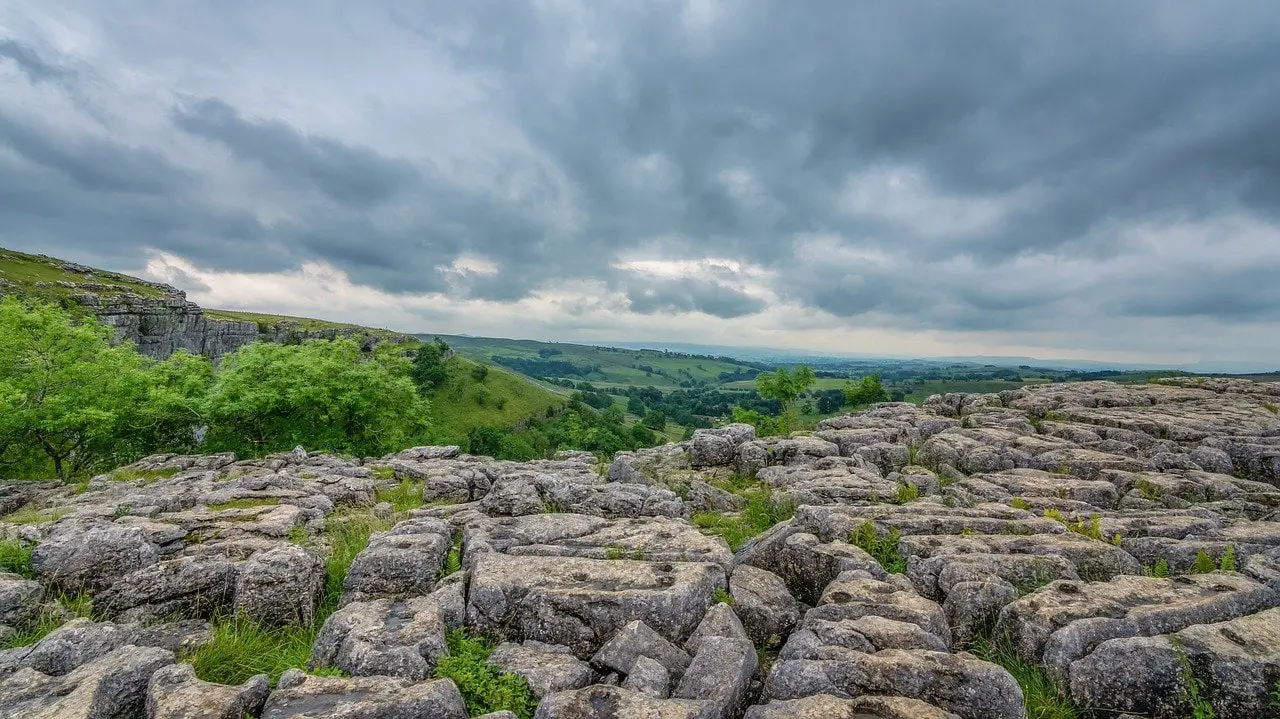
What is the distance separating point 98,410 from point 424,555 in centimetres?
3290

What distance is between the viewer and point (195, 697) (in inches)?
245

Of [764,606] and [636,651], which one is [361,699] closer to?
[636,651]

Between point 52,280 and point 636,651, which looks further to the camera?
point 52,280

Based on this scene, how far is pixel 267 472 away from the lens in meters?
22.3

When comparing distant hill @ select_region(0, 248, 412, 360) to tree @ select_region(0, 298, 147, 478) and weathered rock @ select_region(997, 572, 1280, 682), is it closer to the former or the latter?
tree @ select_region(0, 298, 147, 478)

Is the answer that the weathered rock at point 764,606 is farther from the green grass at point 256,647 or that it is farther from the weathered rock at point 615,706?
the green grass at point 256,647

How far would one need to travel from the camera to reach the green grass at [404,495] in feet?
58.3

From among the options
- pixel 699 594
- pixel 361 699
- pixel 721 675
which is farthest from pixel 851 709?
pixel 361 699

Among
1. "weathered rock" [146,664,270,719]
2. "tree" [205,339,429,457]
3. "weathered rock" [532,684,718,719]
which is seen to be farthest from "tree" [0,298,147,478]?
"weathered rock" [532,684,718,719]

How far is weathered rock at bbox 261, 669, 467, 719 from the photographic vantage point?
616 centimetres

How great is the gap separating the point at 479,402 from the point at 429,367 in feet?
65.4

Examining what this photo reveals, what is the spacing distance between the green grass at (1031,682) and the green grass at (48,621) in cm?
1577

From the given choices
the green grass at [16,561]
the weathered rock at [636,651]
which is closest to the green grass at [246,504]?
the green grass at [16,561]

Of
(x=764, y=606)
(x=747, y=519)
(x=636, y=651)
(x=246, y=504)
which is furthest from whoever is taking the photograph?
(x=747, y=519)
